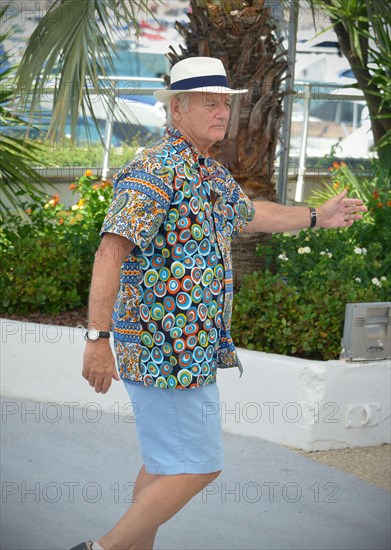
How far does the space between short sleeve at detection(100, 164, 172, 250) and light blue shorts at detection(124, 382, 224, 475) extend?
0.49 metres

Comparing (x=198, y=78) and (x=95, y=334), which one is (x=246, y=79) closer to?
(x=198, y=78)

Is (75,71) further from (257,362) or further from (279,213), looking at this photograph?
(279,213)

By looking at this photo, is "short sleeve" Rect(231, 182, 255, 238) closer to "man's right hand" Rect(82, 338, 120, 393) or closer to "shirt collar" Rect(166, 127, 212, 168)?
"shirt collar" Rect(166, 127, 212, 168)

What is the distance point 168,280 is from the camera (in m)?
3.09

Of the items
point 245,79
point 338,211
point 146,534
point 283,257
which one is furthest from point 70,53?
point 146,534

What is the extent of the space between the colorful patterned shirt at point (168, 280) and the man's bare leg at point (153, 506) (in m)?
0.30

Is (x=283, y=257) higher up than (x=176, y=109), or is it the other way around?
(x=176, y=109)

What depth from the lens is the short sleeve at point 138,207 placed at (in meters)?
2.99

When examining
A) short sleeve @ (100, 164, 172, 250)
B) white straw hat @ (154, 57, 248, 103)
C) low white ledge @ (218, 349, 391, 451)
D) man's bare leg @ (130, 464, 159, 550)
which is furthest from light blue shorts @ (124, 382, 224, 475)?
low white ledge @ (218, 349, 391, 451)

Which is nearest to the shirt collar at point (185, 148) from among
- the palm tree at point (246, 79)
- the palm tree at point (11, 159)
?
the palm tree at point (246, 79)

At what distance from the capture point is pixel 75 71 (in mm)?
5598

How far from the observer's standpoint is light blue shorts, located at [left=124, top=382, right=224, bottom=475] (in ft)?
10.3

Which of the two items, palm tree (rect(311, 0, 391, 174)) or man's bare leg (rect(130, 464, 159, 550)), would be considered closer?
man's bare leg (rect(130, 464, 159, 550))

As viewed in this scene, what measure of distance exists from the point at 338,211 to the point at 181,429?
3.68 ft
